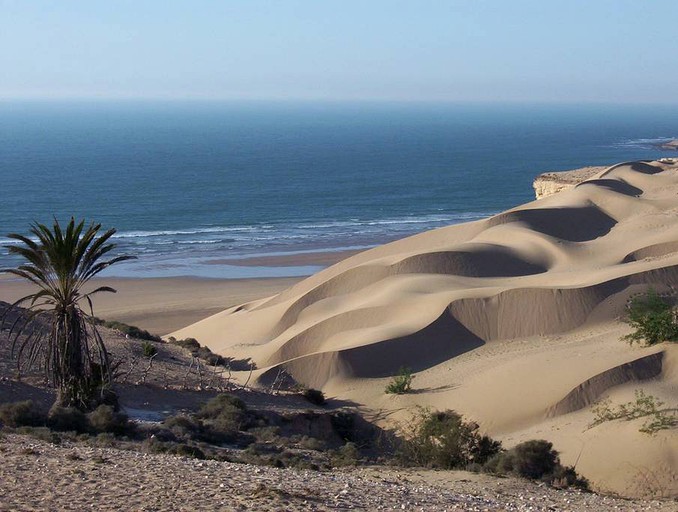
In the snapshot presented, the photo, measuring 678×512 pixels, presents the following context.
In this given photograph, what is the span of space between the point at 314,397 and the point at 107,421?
7455mm

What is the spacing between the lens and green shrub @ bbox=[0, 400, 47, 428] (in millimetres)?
14234

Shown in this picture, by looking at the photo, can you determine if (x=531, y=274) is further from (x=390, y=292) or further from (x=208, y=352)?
(x=208, y=352)

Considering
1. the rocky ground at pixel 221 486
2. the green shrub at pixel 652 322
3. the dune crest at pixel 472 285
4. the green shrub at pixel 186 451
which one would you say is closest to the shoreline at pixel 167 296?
the dune crest at pixel 472 285

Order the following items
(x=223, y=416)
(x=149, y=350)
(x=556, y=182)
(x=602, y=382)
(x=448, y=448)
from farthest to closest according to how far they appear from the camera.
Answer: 1. (x=556, y=182)
2. (x=149, y=350)
3. (x=602, y=382)
4. (x=223, y=416)
5. (x=448, y=448)

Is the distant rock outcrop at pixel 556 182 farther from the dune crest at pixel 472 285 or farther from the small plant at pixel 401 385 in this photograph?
the small plant at pixel 401 385

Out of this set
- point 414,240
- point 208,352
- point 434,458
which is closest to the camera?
point 434,458

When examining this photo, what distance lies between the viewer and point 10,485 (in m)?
10.2

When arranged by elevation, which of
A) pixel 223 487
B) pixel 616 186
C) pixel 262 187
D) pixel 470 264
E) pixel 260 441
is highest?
pixel 262 187

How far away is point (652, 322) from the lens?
21.4 m

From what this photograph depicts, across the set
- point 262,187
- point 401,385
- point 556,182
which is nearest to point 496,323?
point 401,385

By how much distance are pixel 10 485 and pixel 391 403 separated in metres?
12.3

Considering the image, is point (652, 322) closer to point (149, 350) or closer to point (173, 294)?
point (149, 350)

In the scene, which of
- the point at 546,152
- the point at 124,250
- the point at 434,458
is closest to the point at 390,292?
the point at 434,458

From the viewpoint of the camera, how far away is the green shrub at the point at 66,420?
1439 cm
